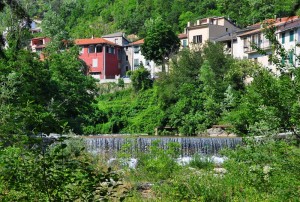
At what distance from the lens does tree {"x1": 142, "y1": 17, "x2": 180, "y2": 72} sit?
58156 mm

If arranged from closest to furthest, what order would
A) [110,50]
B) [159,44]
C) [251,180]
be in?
[251,180]
[159,44]
[110,50]

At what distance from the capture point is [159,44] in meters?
58.1

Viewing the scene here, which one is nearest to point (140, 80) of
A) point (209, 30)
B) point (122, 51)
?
point (209, 30)

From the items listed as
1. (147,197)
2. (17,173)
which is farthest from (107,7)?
(17,173)

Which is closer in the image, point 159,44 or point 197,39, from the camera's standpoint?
point 159,44

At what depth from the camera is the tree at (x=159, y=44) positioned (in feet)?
191

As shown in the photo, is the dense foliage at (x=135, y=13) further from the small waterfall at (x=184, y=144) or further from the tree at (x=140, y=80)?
the small waterfall at (x=184, y=144)

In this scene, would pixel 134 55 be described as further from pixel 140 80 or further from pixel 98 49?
pixel 140 80

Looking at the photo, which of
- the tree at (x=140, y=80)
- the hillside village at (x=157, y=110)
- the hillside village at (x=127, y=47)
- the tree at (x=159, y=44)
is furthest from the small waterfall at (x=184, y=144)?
the tree at (x=159, y=44)

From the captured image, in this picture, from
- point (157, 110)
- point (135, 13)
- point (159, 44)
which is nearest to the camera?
point (157, 110)

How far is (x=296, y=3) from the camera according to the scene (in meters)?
4.52

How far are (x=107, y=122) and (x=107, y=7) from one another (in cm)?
6104

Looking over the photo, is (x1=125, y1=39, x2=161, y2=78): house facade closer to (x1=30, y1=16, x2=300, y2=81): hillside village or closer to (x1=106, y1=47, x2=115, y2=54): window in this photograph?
(x1=30, y1=16, x2=300, y2=81): hillside village

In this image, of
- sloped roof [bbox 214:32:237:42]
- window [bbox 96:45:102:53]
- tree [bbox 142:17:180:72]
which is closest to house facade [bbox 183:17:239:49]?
sloped roof [bbox 214:32:237:42]
